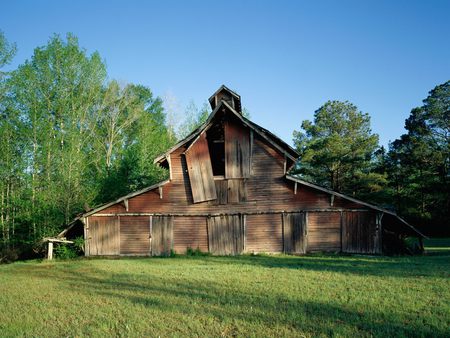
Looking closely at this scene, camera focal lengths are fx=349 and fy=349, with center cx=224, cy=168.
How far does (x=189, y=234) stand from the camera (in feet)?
74.1

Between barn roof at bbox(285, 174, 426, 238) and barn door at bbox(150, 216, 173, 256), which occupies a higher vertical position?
barn roof at bbox(285, 174, 426, 238)

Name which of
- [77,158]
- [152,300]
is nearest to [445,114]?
[77,158]

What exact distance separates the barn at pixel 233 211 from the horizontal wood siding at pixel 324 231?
61 mm

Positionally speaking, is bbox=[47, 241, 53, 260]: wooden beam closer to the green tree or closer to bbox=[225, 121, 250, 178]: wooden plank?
the green tree

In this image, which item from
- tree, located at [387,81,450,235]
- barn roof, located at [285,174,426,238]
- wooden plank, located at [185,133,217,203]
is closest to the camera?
barn roof, located at [285,174,426,238]

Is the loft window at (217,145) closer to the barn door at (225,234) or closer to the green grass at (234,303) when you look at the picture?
the barn door at (225,234)

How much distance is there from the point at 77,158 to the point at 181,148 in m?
10.1

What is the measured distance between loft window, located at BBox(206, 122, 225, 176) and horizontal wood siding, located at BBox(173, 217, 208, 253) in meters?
5.06

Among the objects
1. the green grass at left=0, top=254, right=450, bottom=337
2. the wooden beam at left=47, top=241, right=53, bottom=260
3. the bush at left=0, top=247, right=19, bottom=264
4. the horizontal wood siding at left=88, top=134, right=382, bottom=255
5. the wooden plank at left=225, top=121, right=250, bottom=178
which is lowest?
the bush at left=0, top=247, right=19, bottom=264

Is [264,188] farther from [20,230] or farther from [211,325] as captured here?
[20,230]

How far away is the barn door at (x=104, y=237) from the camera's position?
74.6 ft

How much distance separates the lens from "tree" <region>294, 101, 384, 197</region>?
154 feet

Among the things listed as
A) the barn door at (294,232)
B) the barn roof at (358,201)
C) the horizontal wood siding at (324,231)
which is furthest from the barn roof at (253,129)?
the horizontal wood siding at (324,231)

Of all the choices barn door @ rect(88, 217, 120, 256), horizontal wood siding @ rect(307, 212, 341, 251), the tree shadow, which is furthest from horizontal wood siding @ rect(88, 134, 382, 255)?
the tree shadow
